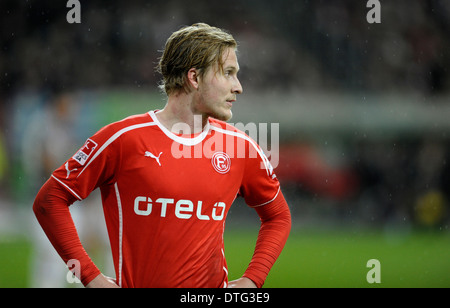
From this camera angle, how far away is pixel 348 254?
404 inches

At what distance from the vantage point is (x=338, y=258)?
9922 millimetres

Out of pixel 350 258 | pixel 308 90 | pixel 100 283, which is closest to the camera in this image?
pixel 100 283

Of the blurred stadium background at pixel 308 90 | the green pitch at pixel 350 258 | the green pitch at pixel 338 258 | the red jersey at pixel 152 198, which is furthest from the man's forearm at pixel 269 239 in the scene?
the blurred stadium background at pixel 308 90

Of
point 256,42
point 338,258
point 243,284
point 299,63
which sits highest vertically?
point 256,42

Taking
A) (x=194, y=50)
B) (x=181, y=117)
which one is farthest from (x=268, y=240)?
(x=194, y=50)

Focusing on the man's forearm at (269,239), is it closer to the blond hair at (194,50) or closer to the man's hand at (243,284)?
the man's hand at (243,284)

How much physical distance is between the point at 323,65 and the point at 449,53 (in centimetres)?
339

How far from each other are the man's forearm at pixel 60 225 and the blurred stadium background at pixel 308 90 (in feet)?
28.8

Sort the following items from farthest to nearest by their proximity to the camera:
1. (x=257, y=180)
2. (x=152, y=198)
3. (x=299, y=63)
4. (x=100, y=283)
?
(x=299, y=63) → (x=257, y=180) → (x=152, y=198) → (x=100, y=283)

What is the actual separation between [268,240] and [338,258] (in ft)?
22.9

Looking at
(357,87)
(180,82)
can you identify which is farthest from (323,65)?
(180,82)

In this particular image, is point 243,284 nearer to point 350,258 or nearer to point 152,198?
point 152,198

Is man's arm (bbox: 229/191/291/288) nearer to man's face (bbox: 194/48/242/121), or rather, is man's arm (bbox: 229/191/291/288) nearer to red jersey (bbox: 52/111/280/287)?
red jersey (bbox: 52/111/280/287)
